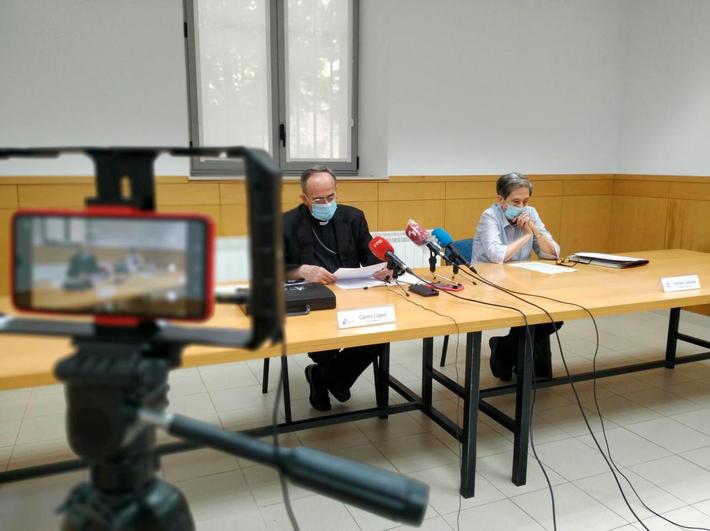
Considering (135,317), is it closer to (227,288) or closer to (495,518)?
(227,288)

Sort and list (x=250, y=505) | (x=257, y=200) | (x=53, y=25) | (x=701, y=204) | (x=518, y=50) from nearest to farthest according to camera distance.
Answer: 1. (x=257, y=200)
2. (x=250, y=505)
3. (x=53, y=25)
4. (x=701, y=204)
5. (x=518, y=50)

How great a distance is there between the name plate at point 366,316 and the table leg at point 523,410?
1.91ft

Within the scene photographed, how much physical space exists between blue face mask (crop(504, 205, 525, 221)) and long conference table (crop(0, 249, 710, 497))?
1.01ft

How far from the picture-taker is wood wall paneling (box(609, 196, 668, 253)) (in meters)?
4.61

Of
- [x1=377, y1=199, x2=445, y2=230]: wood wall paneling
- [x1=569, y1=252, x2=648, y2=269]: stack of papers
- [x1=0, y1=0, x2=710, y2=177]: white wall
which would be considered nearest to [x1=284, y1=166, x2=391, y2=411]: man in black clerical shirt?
[x1=569, y1=252, x2=648, y2=269]: stack of papers

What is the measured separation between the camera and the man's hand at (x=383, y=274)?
241 centimetres

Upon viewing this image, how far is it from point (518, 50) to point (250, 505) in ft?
13.4

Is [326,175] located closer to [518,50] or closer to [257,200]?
[257,200]

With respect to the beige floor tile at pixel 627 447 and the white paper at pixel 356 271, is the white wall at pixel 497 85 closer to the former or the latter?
the white paper at pixel 356 271

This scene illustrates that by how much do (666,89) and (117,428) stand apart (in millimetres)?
5058

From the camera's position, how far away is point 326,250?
2.76 metres

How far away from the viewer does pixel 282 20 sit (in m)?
4.10

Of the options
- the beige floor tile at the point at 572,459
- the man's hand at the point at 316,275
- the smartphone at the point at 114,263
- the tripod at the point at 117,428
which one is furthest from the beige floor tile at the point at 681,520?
the smartphone at the point at 114,263

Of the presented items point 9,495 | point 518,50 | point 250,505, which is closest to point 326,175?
point 250,505
